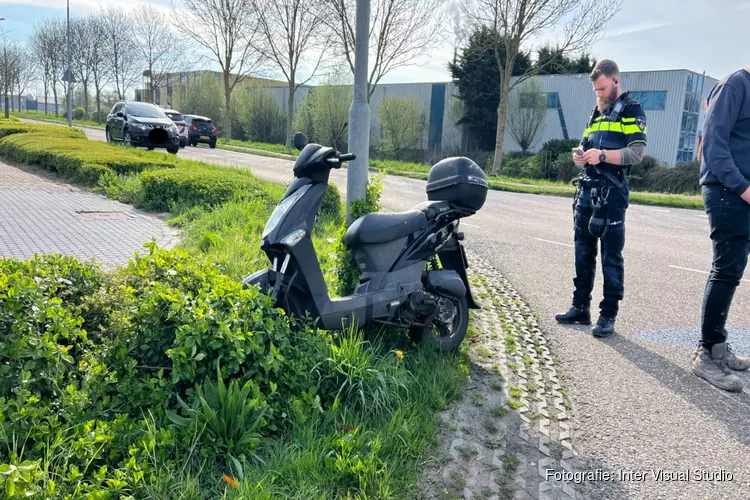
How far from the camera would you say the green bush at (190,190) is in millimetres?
9305

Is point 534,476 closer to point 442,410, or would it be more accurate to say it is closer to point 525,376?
point 442,410

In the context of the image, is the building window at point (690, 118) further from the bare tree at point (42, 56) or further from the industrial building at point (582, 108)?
the bare tree at point (42, 56)

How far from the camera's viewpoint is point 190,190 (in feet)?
31.6

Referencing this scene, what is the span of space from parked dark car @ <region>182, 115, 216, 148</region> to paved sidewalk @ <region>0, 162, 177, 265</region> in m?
20.5

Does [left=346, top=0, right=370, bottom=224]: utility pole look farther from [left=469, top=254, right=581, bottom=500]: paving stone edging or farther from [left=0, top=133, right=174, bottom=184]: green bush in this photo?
[left=0, top=133, right=174, bottom=184]: green bush

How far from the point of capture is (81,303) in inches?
130

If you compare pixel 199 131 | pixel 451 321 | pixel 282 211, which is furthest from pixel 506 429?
pixel 199 131

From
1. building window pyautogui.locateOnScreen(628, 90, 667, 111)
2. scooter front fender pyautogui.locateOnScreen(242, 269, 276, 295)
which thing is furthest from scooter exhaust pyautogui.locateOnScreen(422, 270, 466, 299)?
building window pyautogui.locateOnScreen(628, 90, 667, 111)

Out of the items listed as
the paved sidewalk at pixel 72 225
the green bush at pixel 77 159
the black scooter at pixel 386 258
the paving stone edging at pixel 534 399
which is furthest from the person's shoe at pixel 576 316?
the green bush at pixel 77 159

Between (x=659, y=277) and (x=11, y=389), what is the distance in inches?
270

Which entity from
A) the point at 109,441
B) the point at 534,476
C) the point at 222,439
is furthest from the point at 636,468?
the point at 109,441

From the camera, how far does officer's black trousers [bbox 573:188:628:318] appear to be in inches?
193

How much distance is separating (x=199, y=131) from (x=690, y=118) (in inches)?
1052

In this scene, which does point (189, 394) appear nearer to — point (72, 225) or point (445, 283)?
point (445, 283)
